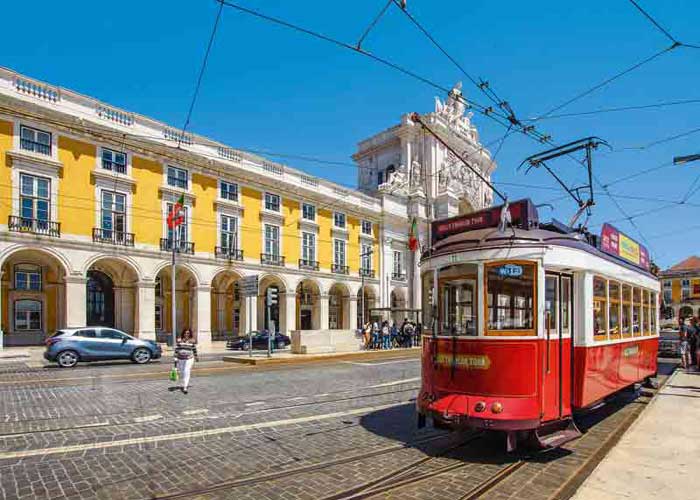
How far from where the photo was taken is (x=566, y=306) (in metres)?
6.50

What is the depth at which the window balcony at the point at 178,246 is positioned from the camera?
29.1 meters

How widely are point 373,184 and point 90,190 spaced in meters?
38.5

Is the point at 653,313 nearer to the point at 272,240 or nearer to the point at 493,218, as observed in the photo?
the point at 493,218

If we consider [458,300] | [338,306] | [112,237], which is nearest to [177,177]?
[112,237]

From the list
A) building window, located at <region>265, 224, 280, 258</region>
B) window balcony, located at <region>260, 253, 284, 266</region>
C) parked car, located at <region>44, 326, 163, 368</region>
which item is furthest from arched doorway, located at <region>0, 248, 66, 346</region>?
building window, located at <region>265, 224, 280, 258</region>

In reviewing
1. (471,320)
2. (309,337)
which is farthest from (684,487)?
(309,337)

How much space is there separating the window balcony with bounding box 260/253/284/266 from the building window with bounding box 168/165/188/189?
7832 mm

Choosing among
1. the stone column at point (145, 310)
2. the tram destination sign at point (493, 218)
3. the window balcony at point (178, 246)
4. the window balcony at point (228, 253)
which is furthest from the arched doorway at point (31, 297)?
the tram destination sign at point (493, 218)

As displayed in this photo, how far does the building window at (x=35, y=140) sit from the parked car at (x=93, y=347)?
36.3 ft

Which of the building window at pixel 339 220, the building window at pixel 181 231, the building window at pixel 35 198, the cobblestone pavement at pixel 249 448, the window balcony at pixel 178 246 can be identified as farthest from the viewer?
the building window at pixel 339 220

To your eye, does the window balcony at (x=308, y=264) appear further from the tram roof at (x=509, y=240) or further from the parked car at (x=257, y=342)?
the tram roof at (x=509, y=240)

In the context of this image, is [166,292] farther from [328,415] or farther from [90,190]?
[328,415]

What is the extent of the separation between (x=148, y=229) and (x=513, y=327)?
27040mm

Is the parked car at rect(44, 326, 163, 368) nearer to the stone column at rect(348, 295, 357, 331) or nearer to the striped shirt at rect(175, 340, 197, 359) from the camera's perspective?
the striped shirt at rect(175, 340, 197, 359)
